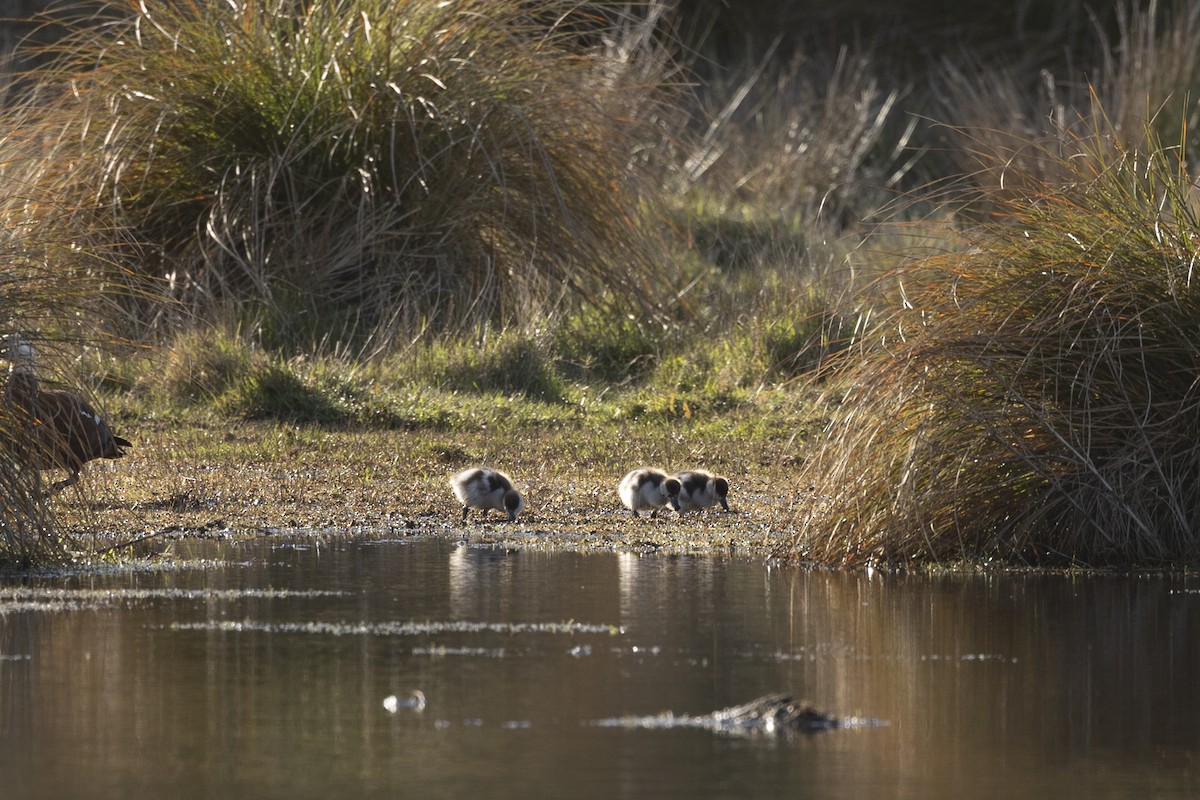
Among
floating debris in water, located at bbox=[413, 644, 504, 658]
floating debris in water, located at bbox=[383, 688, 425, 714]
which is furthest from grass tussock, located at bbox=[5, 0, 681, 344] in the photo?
floating debris in water, located at bbox=[383, 688, 425, 714]

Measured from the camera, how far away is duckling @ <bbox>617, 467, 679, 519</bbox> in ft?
33.8

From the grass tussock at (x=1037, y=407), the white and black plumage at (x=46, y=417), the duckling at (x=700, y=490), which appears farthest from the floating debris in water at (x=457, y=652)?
the duckling at (x=700, y=490)

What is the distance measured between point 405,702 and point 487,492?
404 centimetres

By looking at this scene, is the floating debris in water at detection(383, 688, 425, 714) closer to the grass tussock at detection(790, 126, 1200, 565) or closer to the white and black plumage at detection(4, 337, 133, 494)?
the white and black plumage at detection(4, 337, 133, 494)

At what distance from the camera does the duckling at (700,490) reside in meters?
10.5

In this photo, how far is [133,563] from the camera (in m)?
8.68

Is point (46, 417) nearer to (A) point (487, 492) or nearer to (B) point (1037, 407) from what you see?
(A) point (487, 492)

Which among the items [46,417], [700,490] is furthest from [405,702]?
[700,490]

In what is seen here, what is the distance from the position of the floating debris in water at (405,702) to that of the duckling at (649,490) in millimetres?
4243

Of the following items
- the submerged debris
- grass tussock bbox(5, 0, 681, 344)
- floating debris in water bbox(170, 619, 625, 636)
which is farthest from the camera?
grass tussock bbox(5, 0, 681, 344)

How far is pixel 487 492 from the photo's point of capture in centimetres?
1007

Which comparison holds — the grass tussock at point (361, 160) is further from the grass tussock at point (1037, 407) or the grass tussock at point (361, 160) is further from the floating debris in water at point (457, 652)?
the floating debris in water at point (457, 652)

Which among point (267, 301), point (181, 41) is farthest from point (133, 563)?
point (181, 41)

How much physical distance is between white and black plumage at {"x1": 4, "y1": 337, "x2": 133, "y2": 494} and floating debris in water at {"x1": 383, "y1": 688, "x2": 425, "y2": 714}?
2764 millimetres
